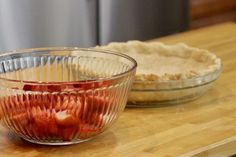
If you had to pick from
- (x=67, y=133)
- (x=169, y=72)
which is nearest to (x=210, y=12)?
(x=169, y=72)

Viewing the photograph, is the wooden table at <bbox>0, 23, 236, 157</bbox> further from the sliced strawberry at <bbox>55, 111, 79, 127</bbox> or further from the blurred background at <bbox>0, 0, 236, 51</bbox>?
the blurred background at <bbox>0, 0, 236, 51</bbox>

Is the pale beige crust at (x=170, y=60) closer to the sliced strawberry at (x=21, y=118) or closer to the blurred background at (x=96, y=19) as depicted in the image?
the sliced strawberry at (x=21, y=118)

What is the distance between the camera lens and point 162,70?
1333mm

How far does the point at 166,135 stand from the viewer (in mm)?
1086

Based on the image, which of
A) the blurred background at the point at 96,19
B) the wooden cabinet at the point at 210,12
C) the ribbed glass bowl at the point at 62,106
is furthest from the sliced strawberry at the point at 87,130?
the wooden cabinet at the point at 210,12

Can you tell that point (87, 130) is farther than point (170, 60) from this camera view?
No

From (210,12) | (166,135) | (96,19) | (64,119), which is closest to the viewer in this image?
(64,119)

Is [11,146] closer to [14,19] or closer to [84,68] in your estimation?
[84,68]

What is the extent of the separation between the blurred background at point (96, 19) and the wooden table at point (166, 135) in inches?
40.3

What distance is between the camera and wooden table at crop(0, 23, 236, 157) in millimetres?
1017

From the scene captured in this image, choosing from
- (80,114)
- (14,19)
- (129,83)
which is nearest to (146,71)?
(129,83)

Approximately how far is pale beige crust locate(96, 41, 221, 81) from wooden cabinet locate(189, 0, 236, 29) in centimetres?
125

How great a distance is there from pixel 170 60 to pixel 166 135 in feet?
1.18

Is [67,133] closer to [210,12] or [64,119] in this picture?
[64,119]
